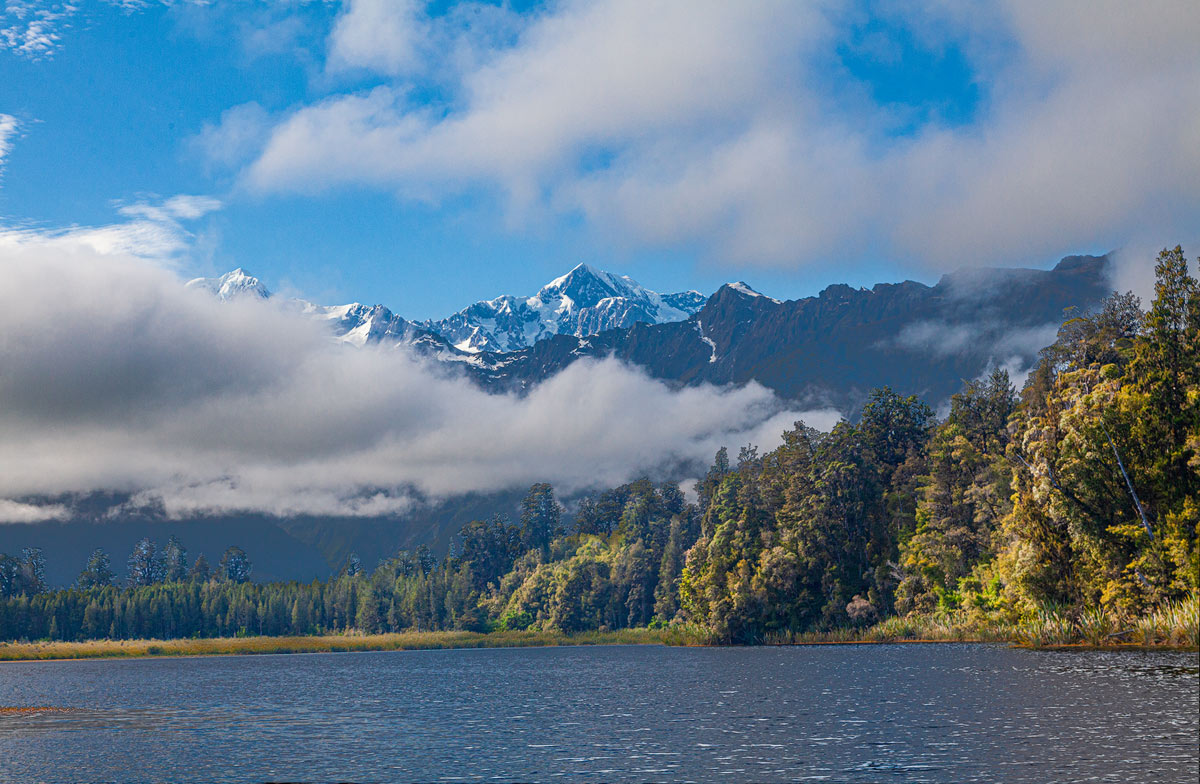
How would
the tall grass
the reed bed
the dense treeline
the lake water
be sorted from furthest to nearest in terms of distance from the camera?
the dense treeline < the reed bed < the tall grass < the lake water

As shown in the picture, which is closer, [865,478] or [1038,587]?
[1038,587]

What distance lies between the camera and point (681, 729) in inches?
2281

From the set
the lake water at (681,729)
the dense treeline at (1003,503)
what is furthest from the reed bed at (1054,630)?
the lake water at (681,729)

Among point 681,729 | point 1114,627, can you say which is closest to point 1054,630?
point 1114,627

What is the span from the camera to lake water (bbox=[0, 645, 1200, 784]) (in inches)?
1652

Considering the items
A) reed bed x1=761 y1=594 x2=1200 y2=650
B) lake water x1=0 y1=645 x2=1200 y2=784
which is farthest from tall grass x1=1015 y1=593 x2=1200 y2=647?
lake water x1=0 y1=645 x2=1200 y2=784

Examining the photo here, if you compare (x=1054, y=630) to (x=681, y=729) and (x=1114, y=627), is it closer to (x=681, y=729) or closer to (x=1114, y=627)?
(x=1114, y=627)

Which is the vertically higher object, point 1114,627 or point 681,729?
point 681,729

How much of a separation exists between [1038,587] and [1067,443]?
19315 mm

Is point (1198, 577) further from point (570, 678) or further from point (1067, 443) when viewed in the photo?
point (570, 678)

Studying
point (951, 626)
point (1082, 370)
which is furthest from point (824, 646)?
point (1082, 370)

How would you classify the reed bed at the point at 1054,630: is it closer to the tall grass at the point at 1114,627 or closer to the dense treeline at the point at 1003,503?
the tall grass at the point at 1114,627

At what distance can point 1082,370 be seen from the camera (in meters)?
111

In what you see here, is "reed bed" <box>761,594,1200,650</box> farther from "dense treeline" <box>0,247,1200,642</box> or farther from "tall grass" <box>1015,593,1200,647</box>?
"dense treeline" <box>0,247,1200,642</box>
